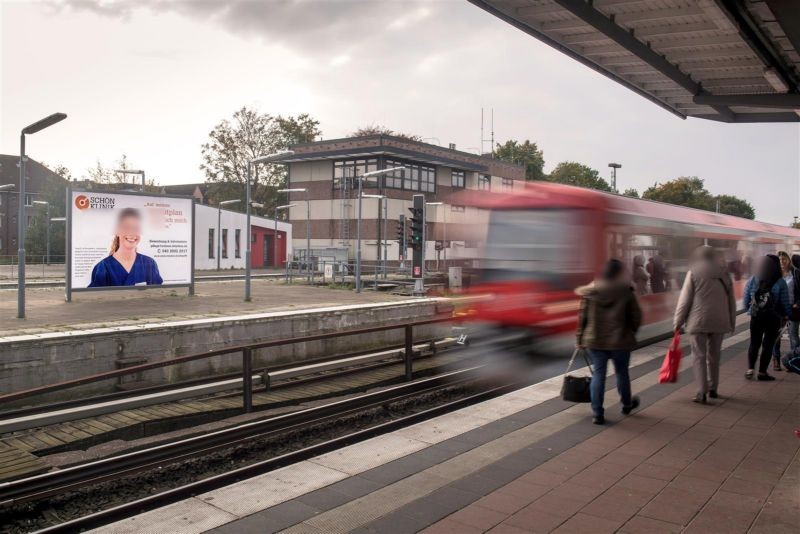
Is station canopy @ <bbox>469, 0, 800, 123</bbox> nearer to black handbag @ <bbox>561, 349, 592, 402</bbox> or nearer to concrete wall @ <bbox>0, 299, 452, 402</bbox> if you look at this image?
black handbag @ <bbox>561, 349, 592, 402</bbox>

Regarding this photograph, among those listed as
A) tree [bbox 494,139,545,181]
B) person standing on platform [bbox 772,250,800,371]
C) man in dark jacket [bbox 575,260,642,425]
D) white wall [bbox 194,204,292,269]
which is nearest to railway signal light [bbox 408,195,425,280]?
person standing on platform [bbox 772,250,800,371]

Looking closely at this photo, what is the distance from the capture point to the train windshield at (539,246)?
404 inches

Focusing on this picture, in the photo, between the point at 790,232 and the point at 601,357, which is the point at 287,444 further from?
the point at 790,232

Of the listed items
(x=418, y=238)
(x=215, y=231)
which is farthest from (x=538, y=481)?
(x=215, y=231)

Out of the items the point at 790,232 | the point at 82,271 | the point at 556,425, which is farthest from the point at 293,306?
the point at 790,232

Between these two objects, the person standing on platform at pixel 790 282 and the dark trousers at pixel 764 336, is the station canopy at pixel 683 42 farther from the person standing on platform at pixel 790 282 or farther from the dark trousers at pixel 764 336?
the dark trousers at pixel 764 336

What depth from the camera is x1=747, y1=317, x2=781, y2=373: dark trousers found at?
8.02m

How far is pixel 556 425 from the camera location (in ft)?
20.7

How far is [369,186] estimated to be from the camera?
1756 inches

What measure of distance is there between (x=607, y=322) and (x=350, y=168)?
4009cm

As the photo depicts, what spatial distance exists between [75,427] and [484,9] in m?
7.88

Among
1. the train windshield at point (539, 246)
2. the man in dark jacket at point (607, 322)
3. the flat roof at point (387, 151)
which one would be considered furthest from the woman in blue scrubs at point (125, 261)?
the flat roof at point (387, 151)

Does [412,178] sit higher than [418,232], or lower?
higher

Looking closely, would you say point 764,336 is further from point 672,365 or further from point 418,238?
point 418,238
